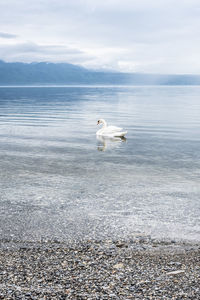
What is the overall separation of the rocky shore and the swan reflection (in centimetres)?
1538

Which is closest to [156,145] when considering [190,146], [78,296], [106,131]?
[190,146]

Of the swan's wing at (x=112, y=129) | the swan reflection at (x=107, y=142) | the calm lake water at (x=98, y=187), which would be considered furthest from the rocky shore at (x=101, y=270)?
the swan's wing at (x=112, y=129)

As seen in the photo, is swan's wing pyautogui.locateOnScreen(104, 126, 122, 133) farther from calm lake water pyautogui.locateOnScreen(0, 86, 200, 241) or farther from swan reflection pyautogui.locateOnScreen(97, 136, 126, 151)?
calm lake water pyautogui.locateOnScreen(0, 86, 200, 241)

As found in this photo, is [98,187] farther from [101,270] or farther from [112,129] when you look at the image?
[112,129]

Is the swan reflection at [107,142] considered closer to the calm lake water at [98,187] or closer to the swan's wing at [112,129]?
the calm lake water at [98,187]

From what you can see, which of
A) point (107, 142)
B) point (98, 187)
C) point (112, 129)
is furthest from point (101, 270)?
point (112, 129)

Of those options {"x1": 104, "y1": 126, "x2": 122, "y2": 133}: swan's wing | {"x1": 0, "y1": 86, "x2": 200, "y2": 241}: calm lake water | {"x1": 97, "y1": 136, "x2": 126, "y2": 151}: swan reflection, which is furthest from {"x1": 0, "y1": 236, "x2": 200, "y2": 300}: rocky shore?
{"x1": 104, "y1": 126, "x2": 122, "y2": 133}: swan's wing

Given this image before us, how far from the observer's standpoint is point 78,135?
1210 inches

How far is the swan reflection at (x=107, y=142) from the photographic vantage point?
25.5 metres

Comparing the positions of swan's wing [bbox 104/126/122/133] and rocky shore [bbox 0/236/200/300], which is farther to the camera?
swan's wing [bbox 104/126/122/133]

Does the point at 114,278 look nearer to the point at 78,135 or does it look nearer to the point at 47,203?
the point at 47,203

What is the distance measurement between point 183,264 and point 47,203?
20.0ft

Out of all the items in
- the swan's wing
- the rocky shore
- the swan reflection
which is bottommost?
the rocky shore

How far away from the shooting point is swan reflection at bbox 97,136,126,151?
2546 centimetres
